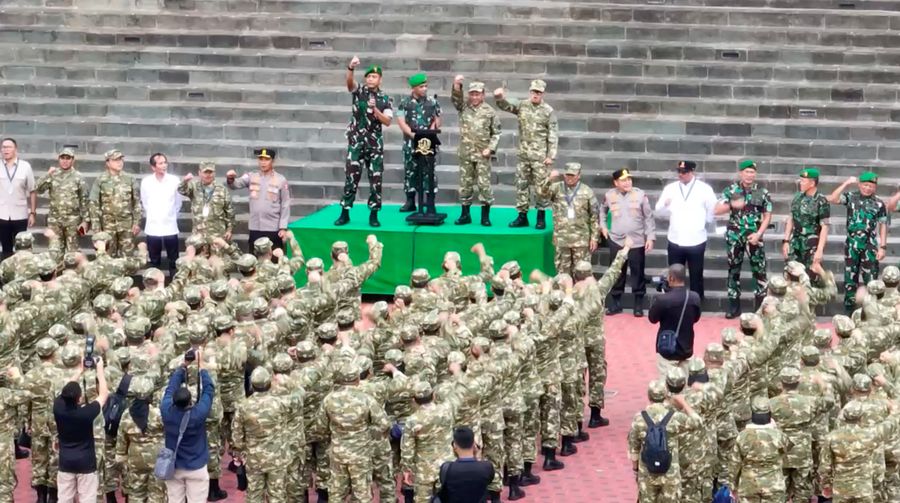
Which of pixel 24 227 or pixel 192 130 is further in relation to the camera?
pixel 192 130

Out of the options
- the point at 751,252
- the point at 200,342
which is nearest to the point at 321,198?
the point at 751,252

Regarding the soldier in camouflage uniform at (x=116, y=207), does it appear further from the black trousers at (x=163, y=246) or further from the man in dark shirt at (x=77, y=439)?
the man in dark shirt at (x=77, y=439)

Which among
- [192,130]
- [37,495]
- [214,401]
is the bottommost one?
[37,495]

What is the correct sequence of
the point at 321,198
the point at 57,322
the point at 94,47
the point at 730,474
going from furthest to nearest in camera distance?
1. the point at 94,47
2. the point at 321,198
3. the point at 57,322
4. the point at 730,474

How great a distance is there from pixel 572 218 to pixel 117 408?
793 centimetres

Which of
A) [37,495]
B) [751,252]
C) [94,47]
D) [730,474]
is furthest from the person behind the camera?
[94,47]

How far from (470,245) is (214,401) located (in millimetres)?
7079

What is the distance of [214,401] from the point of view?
15203 mm

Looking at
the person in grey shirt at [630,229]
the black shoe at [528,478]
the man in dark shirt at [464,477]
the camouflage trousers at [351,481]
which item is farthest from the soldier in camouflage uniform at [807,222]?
the man in dark shirt at [464,477]

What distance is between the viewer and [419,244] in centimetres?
2191

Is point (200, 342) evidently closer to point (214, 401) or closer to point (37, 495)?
point (214, 401)

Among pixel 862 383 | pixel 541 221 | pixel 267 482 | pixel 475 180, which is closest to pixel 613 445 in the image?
pixel 862 383

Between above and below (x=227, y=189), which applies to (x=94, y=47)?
above

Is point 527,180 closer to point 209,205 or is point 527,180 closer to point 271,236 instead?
point 271,236
